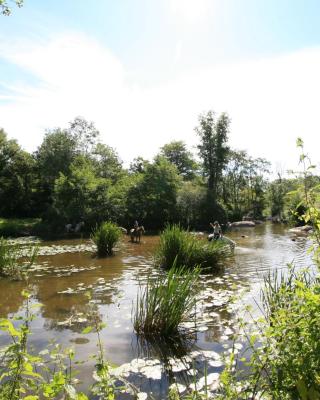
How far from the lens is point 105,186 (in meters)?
27.7

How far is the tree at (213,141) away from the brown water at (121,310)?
29.3 m

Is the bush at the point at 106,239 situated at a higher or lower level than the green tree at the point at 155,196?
lower

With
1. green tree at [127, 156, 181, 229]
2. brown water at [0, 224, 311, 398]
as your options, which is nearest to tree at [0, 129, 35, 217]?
green tree at [127, 156, 181, 229]

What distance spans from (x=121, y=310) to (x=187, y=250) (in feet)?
10.4

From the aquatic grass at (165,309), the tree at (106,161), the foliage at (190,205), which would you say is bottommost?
the aquatic grass at (165,309)

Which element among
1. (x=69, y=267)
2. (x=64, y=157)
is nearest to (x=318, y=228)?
(x=69, y=267)

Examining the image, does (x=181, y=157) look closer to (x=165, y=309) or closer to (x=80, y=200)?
(x=80, y=200)

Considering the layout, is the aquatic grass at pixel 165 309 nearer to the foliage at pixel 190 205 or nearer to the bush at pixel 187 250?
the bush at pixel 187 250

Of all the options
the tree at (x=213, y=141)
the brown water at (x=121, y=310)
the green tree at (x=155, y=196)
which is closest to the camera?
the brown water at (x=121, y=310)

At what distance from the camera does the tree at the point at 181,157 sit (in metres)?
51.3

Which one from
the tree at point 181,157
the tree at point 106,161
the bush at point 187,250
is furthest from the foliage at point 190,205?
the bush at point 187,250

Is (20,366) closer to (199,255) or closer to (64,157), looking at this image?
(199,255)

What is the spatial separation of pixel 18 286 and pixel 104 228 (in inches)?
222

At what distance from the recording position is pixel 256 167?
2168 inches
